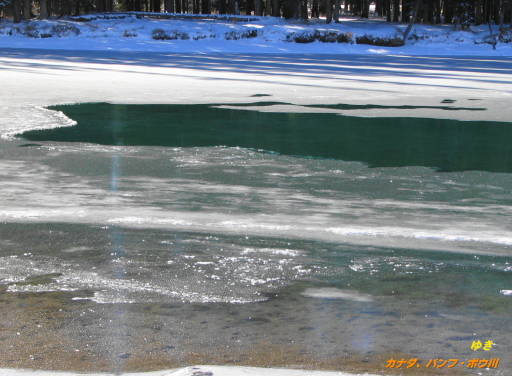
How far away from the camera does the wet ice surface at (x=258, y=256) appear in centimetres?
375

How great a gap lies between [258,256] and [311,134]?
590 cm

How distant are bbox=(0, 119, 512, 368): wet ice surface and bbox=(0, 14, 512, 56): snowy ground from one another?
3429 centimetres

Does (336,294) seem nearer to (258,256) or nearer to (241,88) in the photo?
(258,256)

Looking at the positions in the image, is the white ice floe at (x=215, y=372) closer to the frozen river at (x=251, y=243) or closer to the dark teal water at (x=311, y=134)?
the frozen river at (x=251, y=243)

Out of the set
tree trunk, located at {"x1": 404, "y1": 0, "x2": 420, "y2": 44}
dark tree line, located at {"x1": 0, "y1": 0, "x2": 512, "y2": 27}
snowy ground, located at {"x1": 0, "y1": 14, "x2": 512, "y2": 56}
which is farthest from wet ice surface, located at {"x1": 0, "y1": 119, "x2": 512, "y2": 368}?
dark tree line, located at {"x1": 0, "y1": 0, "x2": 512, "y2": 27}

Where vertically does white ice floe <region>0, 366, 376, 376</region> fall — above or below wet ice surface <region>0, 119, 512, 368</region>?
above

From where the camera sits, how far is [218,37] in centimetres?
4788

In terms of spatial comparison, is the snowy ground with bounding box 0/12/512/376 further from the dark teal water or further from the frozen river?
the dark teal water

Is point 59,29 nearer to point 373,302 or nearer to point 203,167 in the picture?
point 203,167

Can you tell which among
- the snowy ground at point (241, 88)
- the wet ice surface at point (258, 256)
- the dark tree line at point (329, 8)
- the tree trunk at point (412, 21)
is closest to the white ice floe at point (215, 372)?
the snowy ground at point (241, 88)

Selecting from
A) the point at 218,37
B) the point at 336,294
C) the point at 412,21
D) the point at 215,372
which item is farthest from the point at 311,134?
the point at 412,21

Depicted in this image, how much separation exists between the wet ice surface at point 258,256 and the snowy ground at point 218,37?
113 ft

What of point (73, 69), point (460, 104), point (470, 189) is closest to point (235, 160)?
point (470, 189)

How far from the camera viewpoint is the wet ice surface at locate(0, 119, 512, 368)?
3.75 m
